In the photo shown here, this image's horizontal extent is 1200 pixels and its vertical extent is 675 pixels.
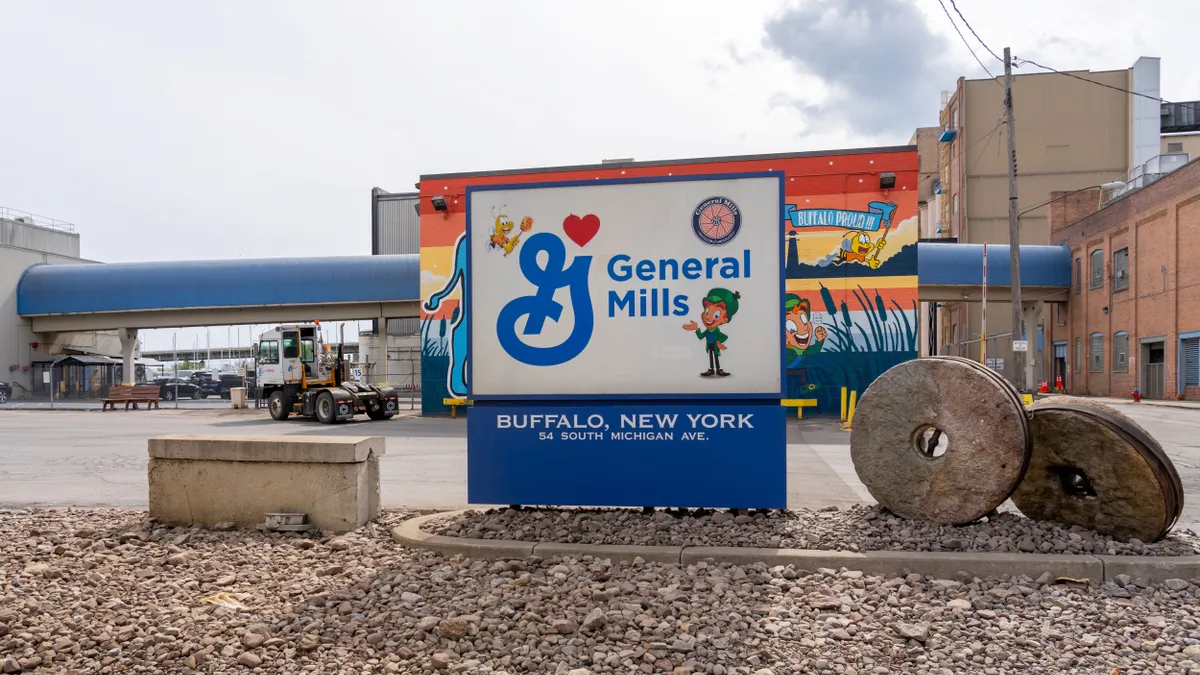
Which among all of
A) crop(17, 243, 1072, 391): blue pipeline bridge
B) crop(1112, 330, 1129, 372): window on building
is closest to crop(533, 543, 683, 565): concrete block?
crop(17, 243, 1072, 391): blue pipeline bridge

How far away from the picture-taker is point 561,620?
4.21m

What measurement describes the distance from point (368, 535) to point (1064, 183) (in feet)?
180

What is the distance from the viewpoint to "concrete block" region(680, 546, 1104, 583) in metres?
4.90

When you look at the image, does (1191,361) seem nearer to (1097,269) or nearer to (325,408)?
(1097,269)

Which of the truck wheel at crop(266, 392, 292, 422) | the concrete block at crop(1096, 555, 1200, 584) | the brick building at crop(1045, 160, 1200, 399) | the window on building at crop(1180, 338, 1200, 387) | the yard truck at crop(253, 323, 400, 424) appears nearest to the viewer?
the concrete block at crop(1096, 555, 1200, 584)

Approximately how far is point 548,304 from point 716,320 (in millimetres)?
1325

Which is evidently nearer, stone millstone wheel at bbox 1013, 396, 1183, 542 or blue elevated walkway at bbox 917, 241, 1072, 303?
stone millstone wheel at bbox 1013, 396, 1183, 542

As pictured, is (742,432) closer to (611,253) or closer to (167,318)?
(611,253)

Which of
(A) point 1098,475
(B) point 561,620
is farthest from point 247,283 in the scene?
(A) point 1098,475

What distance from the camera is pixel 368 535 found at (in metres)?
6.13

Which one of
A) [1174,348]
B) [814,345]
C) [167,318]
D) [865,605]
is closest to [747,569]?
[865,605]

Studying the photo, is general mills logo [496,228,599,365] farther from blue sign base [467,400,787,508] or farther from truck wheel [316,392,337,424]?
truck wheel [316,392,337,424]

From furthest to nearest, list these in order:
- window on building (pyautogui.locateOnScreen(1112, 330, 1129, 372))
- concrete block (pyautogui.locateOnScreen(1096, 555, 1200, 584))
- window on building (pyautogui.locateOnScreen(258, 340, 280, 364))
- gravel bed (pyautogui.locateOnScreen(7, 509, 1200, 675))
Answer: window on building (pyautogui.locateOnScreen(1112, 330, 1129, 372))
window on building (pyautogui.locateOnScreen(258, 340, 280, 364))
concrete block (pyautogui.locateOnScreen(1096, 555, 1200, 584))
gravel bed (pyautogui.locateOnScreen(7, 509, 1200, 675))

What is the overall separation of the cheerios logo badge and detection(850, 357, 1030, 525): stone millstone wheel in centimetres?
161
